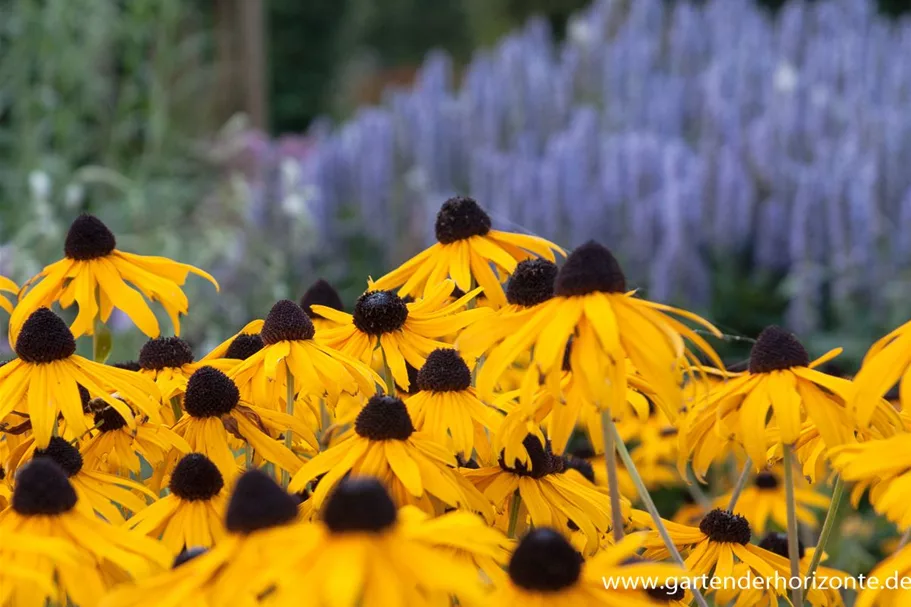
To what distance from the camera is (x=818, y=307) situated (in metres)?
3.97

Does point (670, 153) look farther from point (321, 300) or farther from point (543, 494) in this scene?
point (543, 494)

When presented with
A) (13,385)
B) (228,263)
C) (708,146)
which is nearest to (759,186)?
(708,146)

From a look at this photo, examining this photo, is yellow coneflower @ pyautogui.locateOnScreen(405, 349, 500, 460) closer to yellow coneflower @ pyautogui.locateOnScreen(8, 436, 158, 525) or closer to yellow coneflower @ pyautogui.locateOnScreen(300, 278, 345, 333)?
yellow coneflower @ pyautogui.locateOnScreen(8, 436, 158, 525)

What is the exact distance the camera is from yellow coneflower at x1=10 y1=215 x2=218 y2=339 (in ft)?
4.20

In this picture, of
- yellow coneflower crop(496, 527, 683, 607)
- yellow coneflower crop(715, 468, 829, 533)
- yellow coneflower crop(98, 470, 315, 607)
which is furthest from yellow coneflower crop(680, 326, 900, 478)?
yellow coneflower crop(715, 468, 829, 533)

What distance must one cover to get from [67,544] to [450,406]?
0.43 metres

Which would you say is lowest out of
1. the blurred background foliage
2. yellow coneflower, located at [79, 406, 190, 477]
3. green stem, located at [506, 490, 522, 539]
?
the blurred background foliage

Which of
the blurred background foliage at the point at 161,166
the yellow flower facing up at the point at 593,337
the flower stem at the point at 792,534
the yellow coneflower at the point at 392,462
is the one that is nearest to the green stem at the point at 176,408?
the yellow coneflower at the point at 392,462

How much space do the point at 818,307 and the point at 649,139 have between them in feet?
2.94

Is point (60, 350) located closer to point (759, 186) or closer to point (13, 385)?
point (13, 385)

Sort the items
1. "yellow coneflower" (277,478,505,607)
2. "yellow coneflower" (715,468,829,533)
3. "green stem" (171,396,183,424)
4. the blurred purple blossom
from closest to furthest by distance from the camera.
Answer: "yellow coneflower" (277,478,505,607) < "green stem" (171,396,183,424) < "yellow coneflower" (715,468,829,533) < the blurred purple blossom

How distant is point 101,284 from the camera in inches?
51.5

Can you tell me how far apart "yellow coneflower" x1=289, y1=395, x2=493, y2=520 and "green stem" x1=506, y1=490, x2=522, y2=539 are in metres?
0.11

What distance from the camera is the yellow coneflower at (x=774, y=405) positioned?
0.99 m
